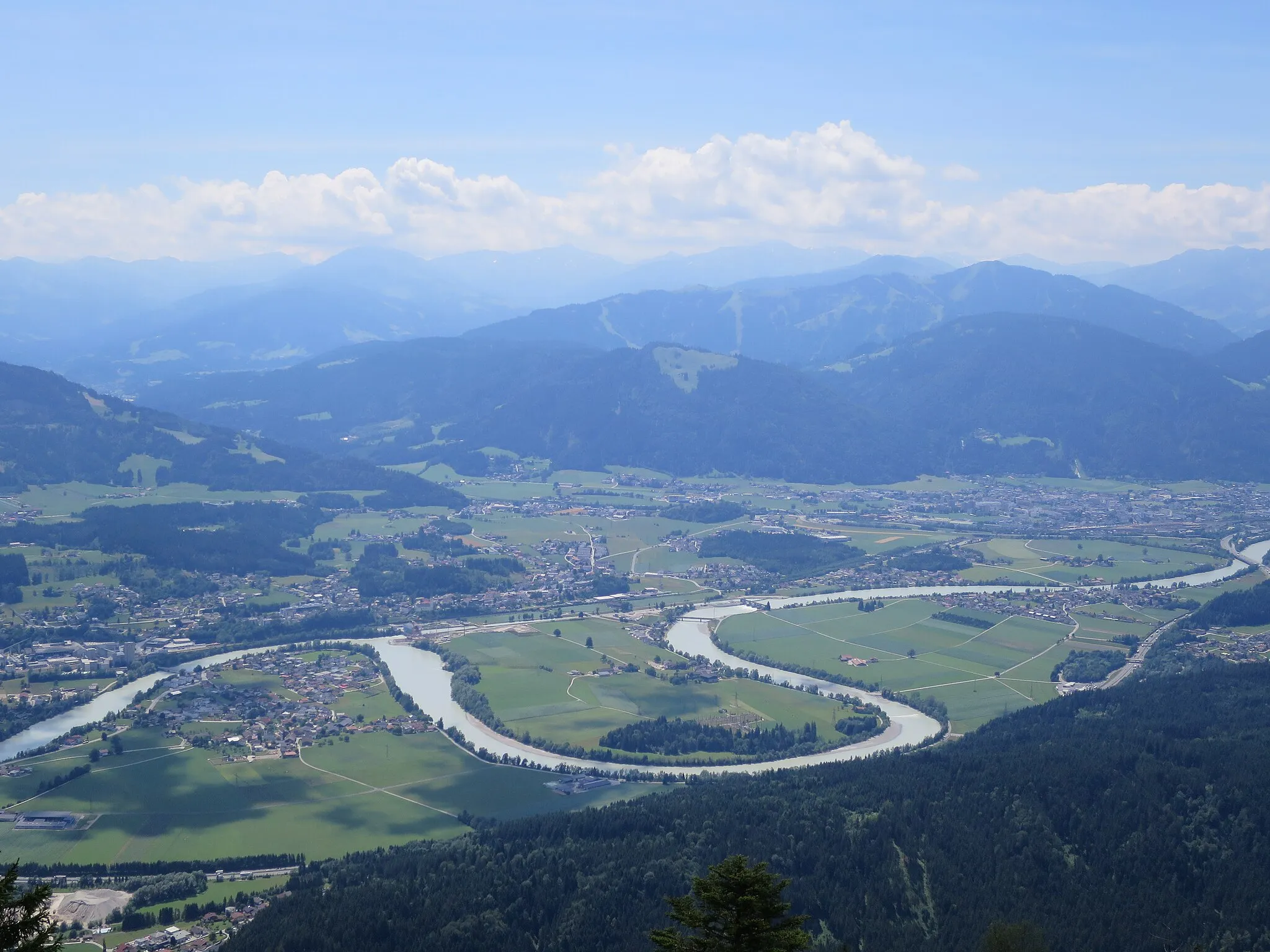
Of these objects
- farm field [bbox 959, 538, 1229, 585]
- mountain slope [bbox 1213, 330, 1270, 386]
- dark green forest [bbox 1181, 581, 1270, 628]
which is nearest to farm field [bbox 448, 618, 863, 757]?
dark green forest [bbox 1181, 581, 1270, 628]

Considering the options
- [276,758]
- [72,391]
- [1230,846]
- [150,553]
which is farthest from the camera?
[72,391]

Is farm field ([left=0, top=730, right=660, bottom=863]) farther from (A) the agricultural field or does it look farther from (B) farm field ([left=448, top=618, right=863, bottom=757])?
(A) the agricultural field

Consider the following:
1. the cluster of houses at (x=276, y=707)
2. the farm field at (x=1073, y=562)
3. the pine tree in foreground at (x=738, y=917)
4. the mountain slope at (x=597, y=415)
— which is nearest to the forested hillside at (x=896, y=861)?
the cluster of houses at (x=276, y=707)

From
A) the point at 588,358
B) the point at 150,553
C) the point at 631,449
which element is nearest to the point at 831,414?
the point at 631,449

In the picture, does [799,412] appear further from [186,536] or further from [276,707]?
[276,707]

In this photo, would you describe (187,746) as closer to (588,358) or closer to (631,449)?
(631,449)

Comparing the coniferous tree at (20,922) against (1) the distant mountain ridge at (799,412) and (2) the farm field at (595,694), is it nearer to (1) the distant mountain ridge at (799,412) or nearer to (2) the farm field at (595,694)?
(2) the farm field at (595,694)
